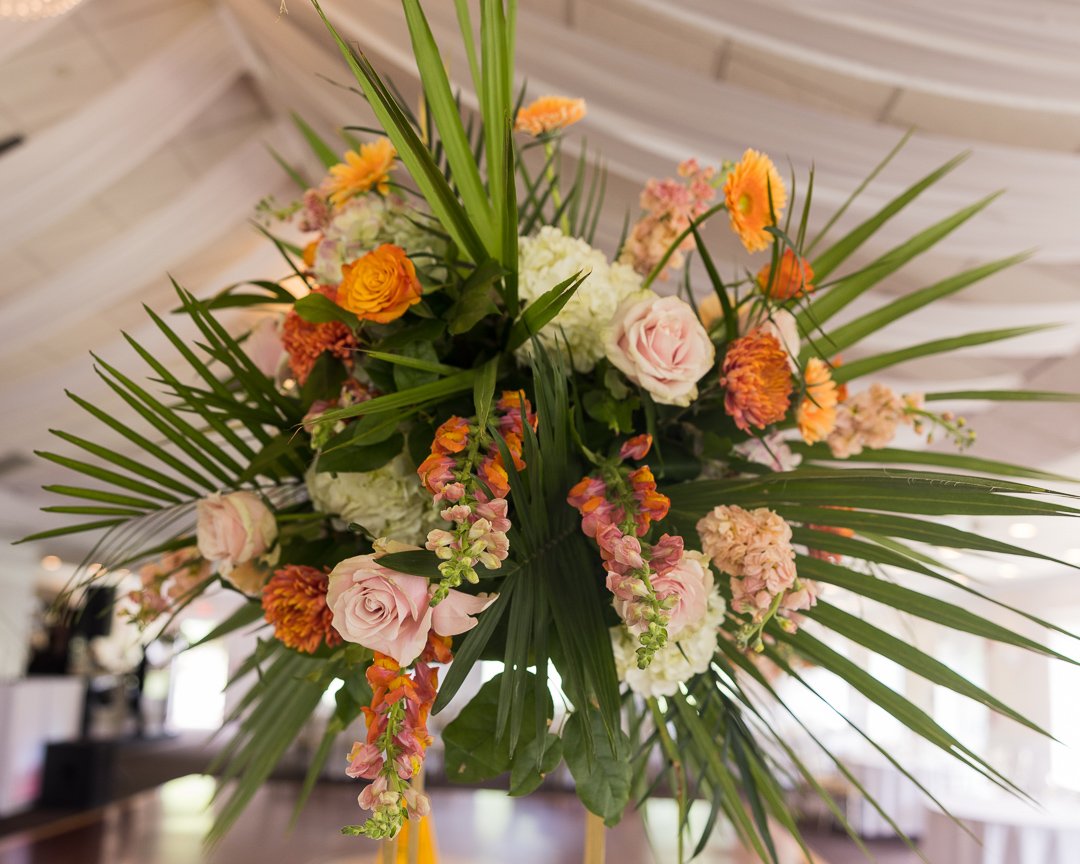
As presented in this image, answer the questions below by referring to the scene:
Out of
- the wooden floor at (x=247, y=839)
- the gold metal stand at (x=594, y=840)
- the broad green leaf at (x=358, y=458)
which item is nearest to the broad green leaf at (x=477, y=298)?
the broad green leaf at (x=358, y=458)

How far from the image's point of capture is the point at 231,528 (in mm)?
765

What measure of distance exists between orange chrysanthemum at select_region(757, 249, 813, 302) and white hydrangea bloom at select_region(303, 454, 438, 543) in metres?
0.36

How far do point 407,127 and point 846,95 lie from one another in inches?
96.0

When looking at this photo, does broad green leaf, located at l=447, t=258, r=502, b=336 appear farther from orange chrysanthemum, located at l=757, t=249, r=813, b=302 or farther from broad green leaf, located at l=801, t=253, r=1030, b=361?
broad green leaf, located at l=801, t=253, r=1030, b=361

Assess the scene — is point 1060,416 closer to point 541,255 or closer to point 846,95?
point 846,95

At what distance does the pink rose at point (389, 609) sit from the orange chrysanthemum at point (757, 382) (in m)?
0.28

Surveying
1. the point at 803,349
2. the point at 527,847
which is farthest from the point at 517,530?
the point at 527,847

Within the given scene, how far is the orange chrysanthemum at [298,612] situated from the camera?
0.72m

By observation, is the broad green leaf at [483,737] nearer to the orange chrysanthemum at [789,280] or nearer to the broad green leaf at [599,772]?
the broad green leaf at [599,772]

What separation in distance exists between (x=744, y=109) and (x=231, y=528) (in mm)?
1866

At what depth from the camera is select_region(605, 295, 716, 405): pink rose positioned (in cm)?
74

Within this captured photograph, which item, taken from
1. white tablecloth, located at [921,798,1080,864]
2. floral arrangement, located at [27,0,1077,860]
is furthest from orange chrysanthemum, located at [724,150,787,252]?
white tablecloth, located at [921,798,1080,864]

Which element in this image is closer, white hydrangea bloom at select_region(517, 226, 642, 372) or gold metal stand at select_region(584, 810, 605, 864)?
white hydrangea bloom at select_region(517, 226, 642, 372)

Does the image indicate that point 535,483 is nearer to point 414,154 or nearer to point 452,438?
point 452,438
